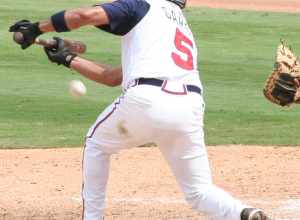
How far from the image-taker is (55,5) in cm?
1977

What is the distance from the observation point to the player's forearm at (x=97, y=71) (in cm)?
566

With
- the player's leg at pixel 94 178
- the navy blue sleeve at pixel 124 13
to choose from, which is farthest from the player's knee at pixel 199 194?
the navy blue sleeve at pixel 124 13

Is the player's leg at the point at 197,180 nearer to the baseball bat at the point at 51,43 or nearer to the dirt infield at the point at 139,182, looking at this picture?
the baseball bat at the point at 51,43

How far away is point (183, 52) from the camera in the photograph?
211 inches

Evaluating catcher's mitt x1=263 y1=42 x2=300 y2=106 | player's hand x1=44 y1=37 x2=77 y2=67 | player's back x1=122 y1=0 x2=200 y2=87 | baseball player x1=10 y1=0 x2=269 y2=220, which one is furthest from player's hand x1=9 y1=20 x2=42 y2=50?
catcher's mitt x1=263 y1=42 x2=300 y2=106

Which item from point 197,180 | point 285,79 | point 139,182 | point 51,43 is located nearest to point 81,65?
point 51,43

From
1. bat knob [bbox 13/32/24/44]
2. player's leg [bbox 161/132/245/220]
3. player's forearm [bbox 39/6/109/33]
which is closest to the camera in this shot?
player's forearm [bbox 39/6/109/33]

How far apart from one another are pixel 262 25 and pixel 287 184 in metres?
10.7

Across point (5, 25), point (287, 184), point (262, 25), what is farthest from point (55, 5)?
point (287, 184)

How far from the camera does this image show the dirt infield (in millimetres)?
6754

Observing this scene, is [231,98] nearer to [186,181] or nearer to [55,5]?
[186,181]

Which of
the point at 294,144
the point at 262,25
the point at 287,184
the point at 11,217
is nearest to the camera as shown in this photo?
the point at 11,217

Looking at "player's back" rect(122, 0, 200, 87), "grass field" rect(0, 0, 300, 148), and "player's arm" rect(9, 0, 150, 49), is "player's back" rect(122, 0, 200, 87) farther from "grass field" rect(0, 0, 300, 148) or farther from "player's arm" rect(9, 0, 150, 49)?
"grass field" rect(0, 0, 300, 148)

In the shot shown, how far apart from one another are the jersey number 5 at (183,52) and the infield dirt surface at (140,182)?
1630 millimetres
